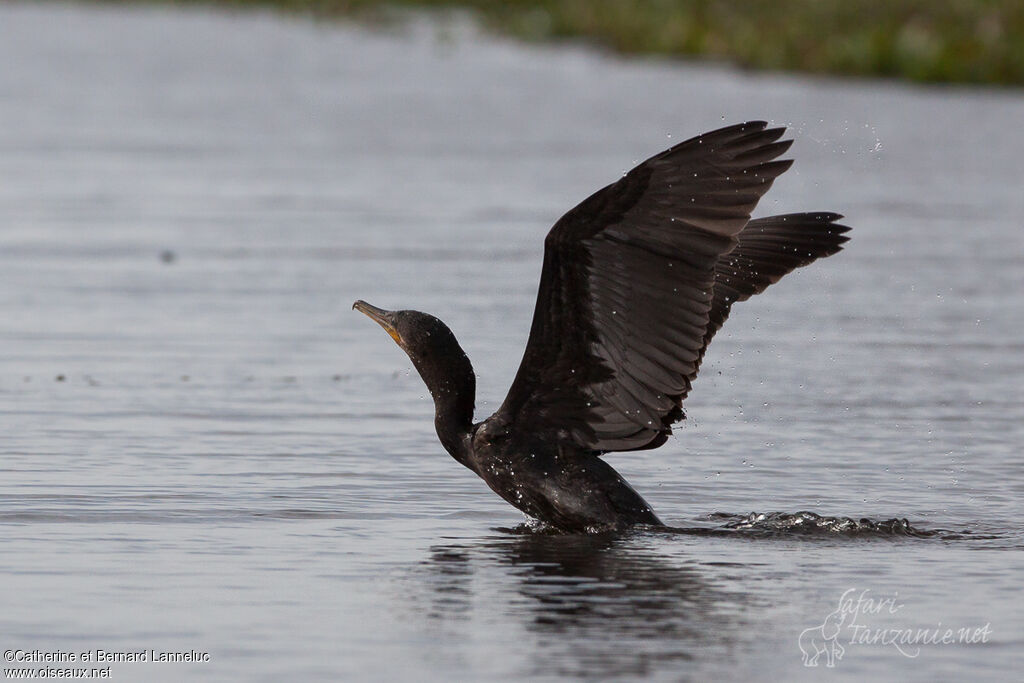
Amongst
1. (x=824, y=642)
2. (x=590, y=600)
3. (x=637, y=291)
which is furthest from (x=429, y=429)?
(x=824, y=642)

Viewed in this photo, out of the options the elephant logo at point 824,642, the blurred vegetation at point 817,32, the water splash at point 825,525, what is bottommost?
the elephant logo at point 824,642

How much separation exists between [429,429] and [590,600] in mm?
3559

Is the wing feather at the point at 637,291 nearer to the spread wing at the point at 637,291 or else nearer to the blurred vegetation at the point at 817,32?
the spread wing at the point at 637,291

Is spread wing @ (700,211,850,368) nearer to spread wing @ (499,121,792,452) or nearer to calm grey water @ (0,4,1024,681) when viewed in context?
spread wing @ (499,121,792,452)

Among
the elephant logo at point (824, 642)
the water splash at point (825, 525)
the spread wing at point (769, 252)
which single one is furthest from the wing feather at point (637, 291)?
the elephant logo at point (824, 642)

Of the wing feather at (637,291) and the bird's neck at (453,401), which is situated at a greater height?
the wing feather at (637,291)

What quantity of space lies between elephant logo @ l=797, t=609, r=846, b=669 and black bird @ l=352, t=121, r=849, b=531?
1380 mm

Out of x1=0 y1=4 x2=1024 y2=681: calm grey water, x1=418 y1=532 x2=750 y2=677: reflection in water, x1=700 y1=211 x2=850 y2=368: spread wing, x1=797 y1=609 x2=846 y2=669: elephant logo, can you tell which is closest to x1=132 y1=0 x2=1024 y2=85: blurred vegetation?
x1=0 y1=4 x2=1024 y2=681: calm grey water

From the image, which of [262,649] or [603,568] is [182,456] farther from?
[262,649]

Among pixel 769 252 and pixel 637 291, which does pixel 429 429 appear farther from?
pixel 637 291

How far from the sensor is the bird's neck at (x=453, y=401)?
8.69 metres

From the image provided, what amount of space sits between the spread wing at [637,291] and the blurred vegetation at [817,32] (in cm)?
2730

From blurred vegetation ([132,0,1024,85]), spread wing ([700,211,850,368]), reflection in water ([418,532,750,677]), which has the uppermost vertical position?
blurred vegetation ([132,0,1024,85])

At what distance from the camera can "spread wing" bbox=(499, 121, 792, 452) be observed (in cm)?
800
